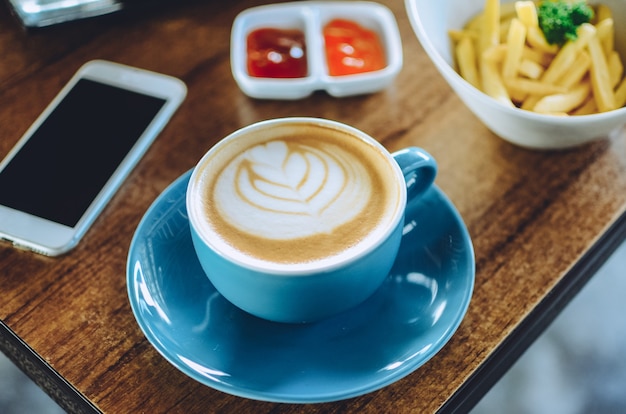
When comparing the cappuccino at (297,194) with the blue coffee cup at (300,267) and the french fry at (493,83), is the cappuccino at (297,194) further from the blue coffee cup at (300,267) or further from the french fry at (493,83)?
the french fry at (493,83)

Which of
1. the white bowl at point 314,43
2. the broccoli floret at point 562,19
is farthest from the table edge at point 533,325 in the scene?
the white bowl at point 314,43

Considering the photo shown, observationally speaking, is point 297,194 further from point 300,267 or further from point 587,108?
point 587,108

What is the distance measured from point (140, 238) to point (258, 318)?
148 mm

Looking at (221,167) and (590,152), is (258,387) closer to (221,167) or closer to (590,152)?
(221,167)

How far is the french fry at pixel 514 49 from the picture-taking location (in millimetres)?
701

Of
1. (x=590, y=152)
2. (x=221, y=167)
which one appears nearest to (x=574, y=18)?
(x=590, y=152)

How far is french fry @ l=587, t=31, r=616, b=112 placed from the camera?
0.69 m

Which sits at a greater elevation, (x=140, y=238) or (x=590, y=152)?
(x=140, y=238)

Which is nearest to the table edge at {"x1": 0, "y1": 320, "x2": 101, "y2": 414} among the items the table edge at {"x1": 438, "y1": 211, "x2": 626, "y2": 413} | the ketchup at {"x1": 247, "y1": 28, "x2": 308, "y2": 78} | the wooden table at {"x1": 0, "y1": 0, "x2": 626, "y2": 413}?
the wooden table at {"x1": 0, "y1": 0, "x2": 626, "y2": 413}

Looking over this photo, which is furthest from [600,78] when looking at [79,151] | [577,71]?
[79,151]

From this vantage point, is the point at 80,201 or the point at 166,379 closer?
the point at 166,379

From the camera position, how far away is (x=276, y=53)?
854 mm

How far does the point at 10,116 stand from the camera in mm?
809

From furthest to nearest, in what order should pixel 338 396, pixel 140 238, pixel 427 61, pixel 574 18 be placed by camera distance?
pixel 427 61 < pixel 574 18 < pixel 140 238 < pixel 338 396
